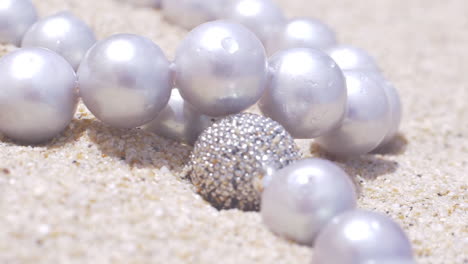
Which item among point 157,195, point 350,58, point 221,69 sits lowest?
point 157,195

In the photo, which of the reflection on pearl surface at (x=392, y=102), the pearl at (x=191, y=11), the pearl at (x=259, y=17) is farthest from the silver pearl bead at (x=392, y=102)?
the pearl at (x=191, y=11)

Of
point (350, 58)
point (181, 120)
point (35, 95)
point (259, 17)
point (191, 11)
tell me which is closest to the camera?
point (35, 95)

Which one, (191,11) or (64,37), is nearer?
(64,37)

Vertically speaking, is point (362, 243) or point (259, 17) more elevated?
point (259, 17)

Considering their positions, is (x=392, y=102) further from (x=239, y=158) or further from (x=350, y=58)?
(x=239, y=158)

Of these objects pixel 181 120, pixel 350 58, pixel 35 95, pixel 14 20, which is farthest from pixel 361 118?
pixel 14 20

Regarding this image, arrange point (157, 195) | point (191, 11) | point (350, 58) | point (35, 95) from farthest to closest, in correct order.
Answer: point (191, 11) → point (350, 58) → point (35, 95) → point (157, 195)
